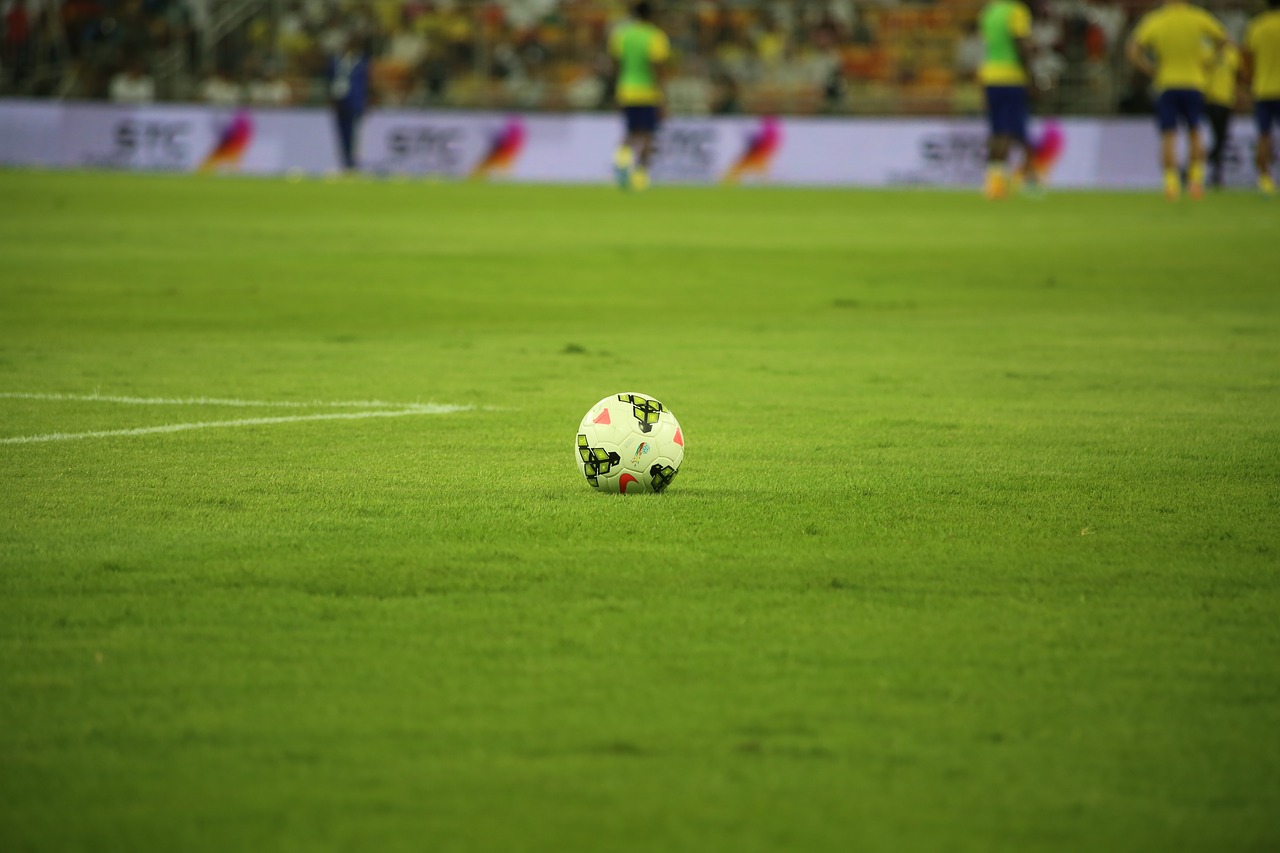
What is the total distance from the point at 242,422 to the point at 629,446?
225 cm

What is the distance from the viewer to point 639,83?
26.5m

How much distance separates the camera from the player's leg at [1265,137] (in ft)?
79.6

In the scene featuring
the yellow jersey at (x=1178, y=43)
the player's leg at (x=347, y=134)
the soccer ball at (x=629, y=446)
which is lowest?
the player's leg at (x=347, y=134)

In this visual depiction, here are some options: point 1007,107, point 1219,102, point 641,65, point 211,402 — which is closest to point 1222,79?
point 1219,102

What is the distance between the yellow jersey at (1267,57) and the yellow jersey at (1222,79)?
0.42 metres

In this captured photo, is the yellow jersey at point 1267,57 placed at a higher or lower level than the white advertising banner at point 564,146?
higher

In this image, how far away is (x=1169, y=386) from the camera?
8609 mm

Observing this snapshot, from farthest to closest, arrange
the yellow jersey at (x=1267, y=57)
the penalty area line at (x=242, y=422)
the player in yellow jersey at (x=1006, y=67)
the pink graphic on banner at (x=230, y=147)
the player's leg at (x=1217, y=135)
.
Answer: the pink graphic on banner at (x=230, y=147)
the player's leg at (x=1217, y=135)
the yellow jersey at (x=1267, y=57)
the player in yellow jersey at (x=1006, y=67)
the penalty area line at (x=242, y=422)

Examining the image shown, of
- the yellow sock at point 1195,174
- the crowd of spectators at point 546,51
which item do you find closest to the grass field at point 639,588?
the yellow sock at point 1195,174

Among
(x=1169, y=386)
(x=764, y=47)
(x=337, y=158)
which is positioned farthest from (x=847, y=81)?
(x=1169, y=386)

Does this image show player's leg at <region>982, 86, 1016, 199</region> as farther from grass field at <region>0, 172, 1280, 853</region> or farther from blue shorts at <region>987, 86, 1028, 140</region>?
grass field at <region>0, 172, 1280, 853</region>

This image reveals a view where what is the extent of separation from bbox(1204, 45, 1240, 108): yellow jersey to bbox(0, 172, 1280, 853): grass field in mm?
14673

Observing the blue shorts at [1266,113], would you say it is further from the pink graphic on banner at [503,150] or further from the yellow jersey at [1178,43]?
the pink graphic on banner at [503,150]

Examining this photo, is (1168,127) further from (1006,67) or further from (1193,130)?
(1006,67)
